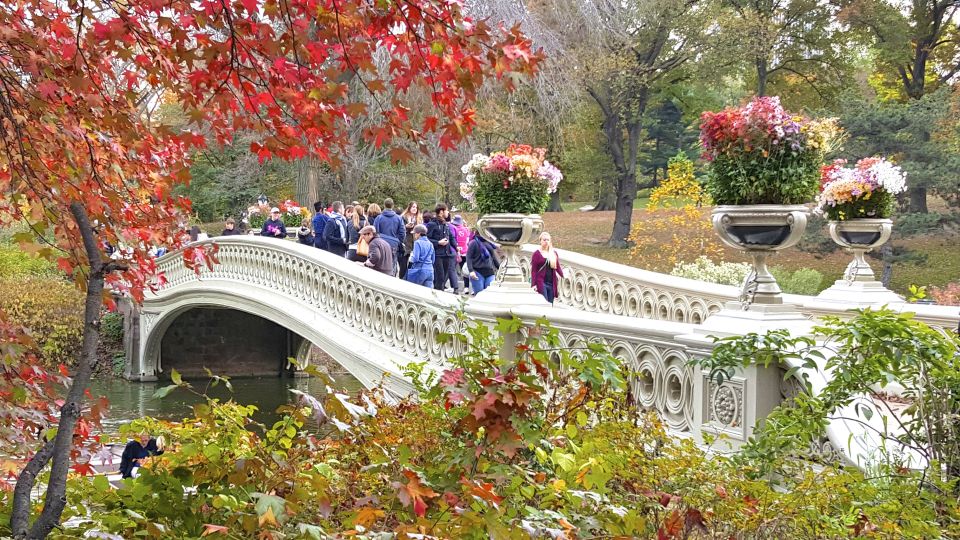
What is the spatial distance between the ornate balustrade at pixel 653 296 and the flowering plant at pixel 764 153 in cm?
298

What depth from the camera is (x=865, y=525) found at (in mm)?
3820

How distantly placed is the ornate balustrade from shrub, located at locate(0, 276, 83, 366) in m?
17.7

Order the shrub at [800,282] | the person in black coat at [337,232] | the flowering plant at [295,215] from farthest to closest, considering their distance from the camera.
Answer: the flowering plant at [295,215] → the shrub at [800,282] → the person in black coat at [337,232]

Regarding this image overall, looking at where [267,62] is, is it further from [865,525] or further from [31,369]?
[865,525]

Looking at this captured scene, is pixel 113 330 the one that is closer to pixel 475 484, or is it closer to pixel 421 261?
pixel 421 261

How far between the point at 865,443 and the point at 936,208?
105 ft

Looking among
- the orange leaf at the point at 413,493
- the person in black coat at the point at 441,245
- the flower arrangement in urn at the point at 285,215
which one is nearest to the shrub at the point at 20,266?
the flower arrangement in urn at the point at 285,215

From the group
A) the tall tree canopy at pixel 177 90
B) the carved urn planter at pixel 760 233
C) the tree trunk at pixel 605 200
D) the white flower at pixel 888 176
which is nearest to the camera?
the tall tree canopy at pixel 177 90

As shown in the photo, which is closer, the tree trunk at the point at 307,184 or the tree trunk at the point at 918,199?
the tree trunk at the point at 307,184

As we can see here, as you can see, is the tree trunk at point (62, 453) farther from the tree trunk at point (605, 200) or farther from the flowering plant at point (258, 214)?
the tree trunk at point (605, 200)

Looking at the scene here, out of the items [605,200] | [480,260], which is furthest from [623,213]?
[480,260]

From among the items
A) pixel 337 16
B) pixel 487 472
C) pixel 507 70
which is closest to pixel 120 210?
pixel 337 16

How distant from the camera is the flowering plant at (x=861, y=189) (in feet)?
32.4

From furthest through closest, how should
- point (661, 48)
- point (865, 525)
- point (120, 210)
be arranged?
point (661, 48) < point (120, 210) < point (865, 525)
